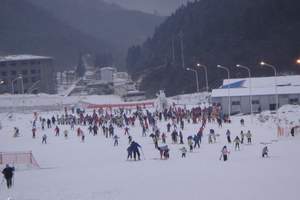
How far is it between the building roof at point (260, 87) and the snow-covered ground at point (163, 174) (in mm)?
17373

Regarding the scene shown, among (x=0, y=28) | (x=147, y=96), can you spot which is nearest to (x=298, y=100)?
(x=147, y=96)

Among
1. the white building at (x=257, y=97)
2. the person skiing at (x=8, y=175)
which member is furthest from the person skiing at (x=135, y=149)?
the white building at (x=257, y=97)

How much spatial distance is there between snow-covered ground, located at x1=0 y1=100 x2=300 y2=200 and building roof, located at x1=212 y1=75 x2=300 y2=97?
17.4 m

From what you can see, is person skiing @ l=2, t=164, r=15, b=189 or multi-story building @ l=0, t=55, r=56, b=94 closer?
person skiing @ l=2, t=164, r=15, b=189

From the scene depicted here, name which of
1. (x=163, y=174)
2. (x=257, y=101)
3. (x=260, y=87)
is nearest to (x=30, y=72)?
(x=260, y=87)

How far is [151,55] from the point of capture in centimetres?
10806

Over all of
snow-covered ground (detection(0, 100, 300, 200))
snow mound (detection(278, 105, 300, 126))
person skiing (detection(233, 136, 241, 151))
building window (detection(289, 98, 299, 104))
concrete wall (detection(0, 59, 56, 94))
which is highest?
concrete wall (detection(0, 59, 56, 94))

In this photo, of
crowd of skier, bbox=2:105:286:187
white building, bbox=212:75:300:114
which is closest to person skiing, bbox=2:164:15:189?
crowd of skier, bbox=2:105:286:187

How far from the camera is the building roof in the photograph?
149 feet

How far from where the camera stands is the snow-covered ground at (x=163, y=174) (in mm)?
13938

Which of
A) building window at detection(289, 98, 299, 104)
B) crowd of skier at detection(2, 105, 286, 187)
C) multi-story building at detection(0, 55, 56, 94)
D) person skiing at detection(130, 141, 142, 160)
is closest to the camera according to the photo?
person skiing at detection(130, 141, 142, 160)

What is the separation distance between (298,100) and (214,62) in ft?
138

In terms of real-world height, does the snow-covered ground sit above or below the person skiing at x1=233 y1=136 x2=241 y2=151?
below

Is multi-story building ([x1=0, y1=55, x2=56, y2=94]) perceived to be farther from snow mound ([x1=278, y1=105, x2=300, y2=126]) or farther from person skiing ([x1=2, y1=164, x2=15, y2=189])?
person skiing ([x1=2, y1=164, x2=15, y2=189])
